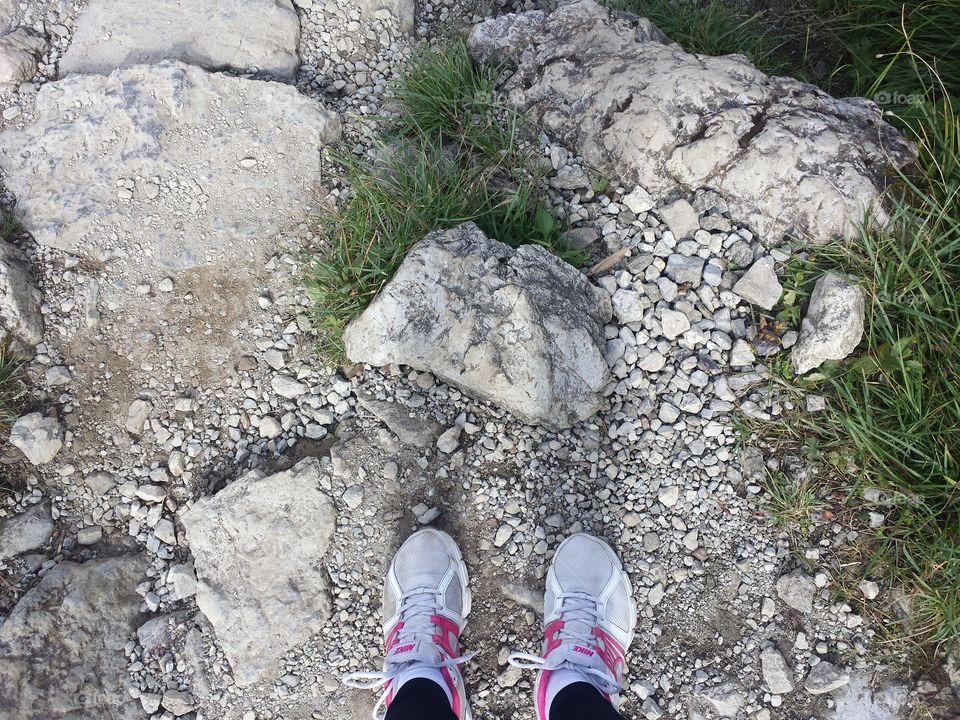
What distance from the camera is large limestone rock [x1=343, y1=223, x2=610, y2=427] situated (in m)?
2.56

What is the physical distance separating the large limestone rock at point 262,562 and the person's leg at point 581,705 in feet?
3.36

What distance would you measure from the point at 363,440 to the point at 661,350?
1.43 meters

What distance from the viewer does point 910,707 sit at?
7.72 feet

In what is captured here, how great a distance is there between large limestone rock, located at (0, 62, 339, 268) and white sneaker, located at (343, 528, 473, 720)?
1728 millimetres

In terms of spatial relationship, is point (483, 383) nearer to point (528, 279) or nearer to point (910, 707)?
point (528, 279)

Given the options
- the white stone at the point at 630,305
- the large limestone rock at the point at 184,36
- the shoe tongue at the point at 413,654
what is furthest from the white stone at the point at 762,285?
the large limestone rock at the point at 184,36

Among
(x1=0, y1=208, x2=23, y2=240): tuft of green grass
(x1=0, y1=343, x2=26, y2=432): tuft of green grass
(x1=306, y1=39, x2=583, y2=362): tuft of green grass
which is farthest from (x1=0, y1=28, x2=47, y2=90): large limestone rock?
(x1=306, y1=39, x2=583, y2=362): tuft of green grass

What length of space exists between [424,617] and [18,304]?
238 centimetres

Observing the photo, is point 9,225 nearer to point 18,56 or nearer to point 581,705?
point 18,56

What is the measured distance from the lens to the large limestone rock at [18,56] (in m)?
3.18

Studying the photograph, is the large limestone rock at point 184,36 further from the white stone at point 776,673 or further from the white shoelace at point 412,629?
the white stone at point 776,673

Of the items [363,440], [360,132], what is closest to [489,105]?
[360,132]

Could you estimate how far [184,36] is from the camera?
3.28 metres

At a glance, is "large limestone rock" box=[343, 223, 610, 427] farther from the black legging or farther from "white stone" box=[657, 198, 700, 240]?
the black legging
